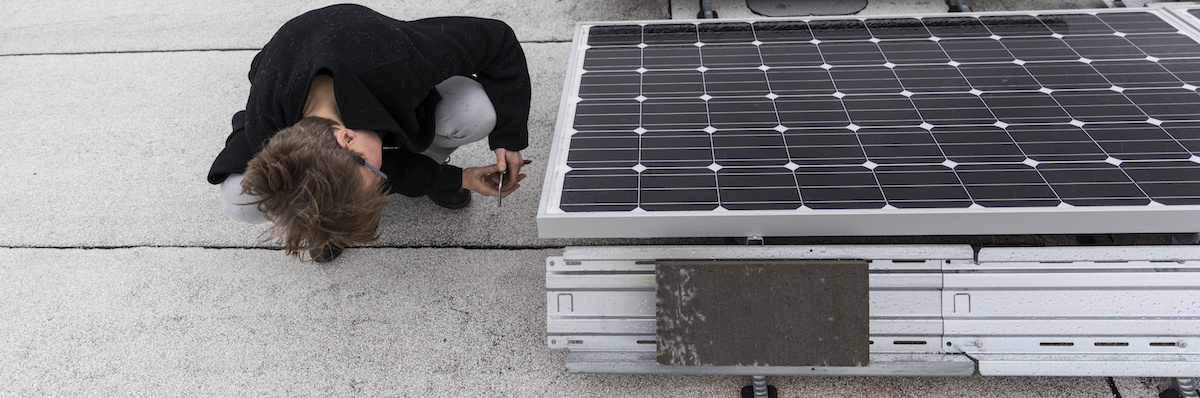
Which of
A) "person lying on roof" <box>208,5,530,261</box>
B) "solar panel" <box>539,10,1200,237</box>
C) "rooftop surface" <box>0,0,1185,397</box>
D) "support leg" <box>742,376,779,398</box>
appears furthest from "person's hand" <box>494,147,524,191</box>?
"support leg" <box>742,376,779,398</box>

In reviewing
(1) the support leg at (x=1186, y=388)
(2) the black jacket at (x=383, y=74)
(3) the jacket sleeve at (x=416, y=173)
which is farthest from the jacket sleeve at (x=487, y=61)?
(1) the support leg at (x=1186, y=388)

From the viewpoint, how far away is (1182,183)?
2.24m

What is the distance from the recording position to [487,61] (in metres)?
2.71

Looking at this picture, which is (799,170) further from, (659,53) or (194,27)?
(194,27)

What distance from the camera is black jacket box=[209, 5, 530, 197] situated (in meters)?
2.24

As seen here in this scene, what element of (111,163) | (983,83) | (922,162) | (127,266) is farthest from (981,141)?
(111,163)

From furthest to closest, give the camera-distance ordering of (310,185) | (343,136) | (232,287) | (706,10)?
(706,10) < (232,287) < (343,136) < (310,185)

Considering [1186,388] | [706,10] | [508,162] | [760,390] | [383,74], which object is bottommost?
[760,390]

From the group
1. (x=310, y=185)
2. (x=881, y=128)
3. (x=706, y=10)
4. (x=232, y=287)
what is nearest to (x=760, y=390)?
(x=881, y=128)

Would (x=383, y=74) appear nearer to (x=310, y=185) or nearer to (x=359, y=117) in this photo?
(x=359, y=117)

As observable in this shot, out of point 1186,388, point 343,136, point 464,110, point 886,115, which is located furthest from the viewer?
point 464,110

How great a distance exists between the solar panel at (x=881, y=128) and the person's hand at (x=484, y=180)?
371 millimetres

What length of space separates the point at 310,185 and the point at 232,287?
4.94 ft

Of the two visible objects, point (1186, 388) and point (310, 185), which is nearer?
point (310, 185)
